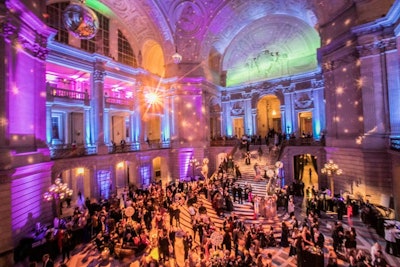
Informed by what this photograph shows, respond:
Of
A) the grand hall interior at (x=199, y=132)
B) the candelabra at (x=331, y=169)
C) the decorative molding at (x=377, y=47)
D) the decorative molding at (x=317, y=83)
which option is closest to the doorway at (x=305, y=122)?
the grand hall interior at (x=199, y=132)

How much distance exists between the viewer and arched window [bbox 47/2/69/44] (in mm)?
14094

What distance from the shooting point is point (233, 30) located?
875 inches

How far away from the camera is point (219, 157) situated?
2188cm

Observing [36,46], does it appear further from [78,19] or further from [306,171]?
[306,171]

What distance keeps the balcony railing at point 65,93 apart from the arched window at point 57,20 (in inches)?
128

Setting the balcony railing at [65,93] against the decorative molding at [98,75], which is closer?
the balcony railing at [65,93]

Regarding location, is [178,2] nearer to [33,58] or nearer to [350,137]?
[33,58]

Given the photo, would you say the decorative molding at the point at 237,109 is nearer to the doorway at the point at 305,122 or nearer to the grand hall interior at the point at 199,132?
the grand hall interior at the point at 199,132

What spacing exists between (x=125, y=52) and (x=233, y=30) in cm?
1114

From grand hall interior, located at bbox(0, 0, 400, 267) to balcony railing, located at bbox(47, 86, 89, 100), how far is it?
16 centimetres

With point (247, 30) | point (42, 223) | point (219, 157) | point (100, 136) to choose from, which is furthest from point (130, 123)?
point (247, 30)

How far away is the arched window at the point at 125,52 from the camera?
1880 centimetres

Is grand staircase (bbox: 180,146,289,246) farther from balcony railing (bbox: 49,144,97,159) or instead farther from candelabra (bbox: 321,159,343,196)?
balcony railing (bbox: 49,144,97,159)

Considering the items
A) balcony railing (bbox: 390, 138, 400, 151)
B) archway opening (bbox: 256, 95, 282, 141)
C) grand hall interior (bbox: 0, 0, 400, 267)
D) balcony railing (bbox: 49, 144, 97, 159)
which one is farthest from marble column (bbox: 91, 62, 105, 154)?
balcony railing (bbox: 390, 138, 400, 151)
